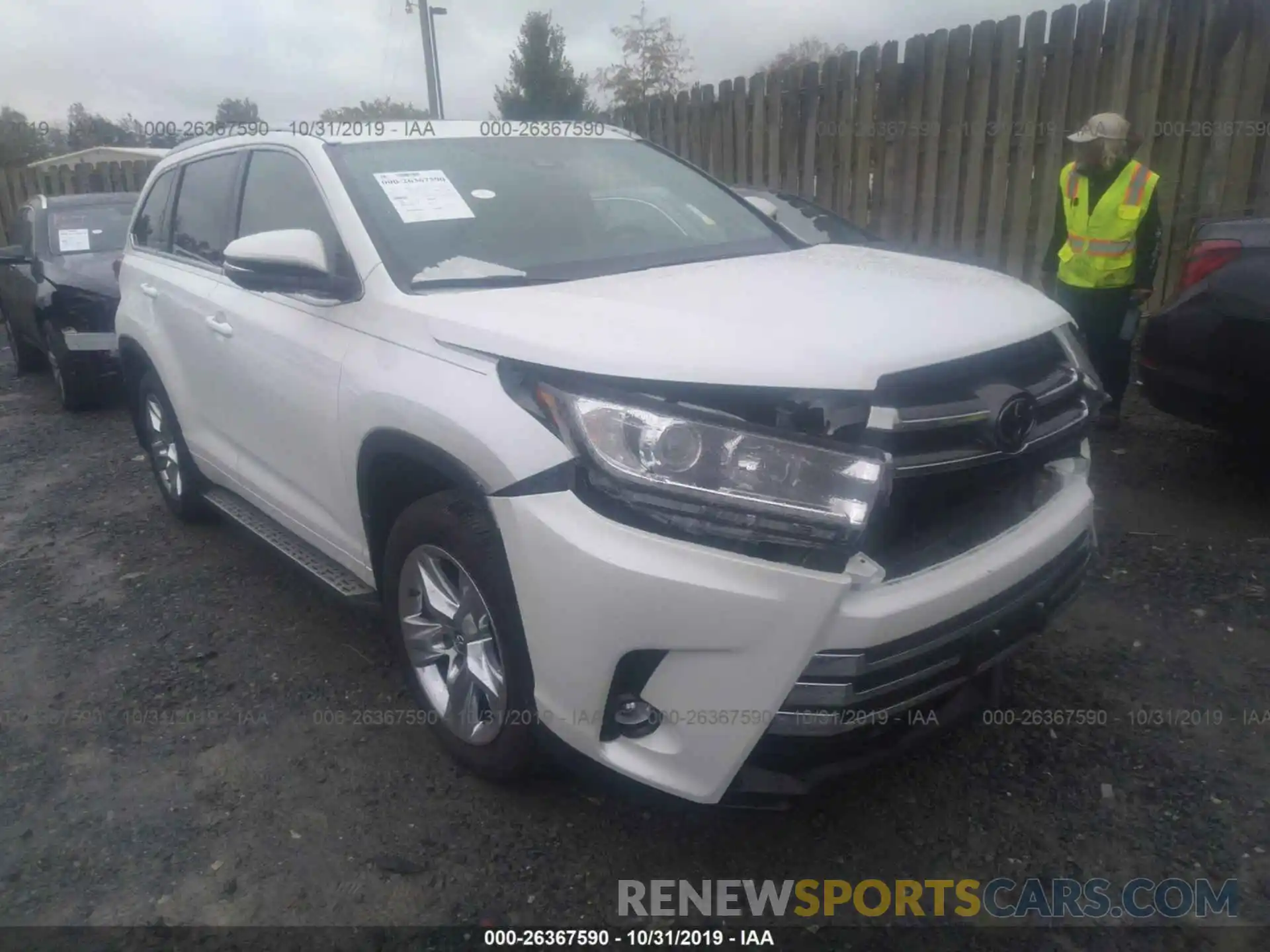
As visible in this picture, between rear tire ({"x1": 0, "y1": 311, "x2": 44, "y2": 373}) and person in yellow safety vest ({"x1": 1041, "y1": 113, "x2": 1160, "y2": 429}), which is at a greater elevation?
person in yellow safety vest ({"x1": 1041, "y1": 113, "x2": 1160, "y2": 429})

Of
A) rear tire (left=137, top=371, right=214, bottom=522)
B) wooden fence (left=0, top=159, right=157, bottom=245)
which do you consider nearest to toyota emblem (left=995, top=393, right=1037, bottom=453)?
rear tire (left=137, top=371, right=214, bottom=522)

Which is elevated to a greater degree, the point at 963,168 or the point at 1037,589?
the point at 963,168

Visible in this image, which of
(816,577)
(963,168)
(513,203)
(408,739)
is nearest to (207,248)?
(513,203)

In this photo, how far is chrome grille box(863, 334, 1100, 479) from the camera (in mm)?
1987

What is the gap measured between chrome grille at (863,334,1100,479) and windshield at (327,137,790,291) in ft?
3.57

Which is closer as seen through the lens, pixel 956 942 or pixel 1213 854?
pixel 956 942

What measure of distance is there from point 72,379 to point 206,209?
419cm

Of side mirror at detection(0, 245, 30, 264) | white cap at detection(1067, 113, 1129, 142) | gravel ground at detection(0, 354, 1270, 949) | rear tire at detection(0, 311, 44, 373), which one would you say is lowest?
gravel ground at detection(0, 354, 1270, 949)

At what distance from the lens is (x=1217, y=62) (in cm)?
619

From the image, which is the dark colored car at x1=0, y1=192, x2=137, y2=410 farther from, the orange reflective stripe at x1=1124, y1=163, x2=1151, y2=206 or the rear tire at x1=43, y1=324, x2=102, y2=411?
the orange reflective stripe at x1=1124, y1=163, x2=1151, y2=206

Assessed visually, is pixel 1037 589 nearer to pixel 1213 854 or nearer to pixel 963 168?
pixel 1213 854

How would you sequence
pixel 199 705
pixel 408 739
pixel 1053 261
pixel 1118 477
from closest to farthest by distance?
pixel 408 739, pixel 199 705, pixel 1118 477, pixel 1053 261

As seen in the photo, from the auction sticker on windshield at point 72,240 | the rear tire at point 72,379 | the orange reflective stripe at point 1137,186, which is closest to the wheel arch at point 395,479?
the orange reflective stripe at point 1137,186

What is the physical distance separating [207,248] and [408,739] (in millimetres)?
2333
